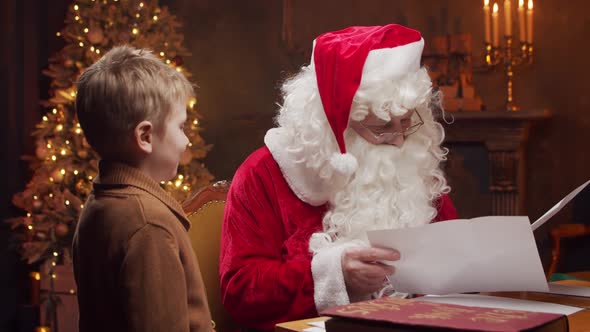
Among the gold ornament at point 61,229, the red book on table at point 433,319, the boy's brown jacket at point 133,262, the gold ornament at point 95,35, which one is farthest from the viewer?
the gold ornament at point 95,35

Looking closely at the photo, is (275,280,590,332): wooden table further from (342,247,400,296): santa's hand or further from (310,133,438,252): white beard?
(310,133,438,252): white beard

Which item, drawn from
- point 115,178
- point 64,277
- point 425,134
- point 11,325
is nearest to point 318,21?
point 64,277

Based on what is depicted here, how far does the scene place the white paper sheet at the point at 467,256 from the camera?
1.59 meters

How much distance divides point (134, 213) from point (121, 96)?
0.22 metres

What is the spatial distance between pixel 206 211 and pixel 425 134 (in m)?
→ 0.70

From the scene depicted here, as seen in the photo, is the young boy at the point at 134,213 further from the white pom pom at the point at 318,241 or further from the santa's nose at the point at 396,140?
the santa's nose at the point at 396,140

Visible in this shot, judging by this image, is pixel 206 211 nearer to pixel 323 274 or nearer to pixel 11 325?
pixel 323 274

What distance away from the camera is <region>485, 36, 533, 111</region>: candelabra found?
4863 millimetres

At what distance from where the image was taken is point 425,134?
7.97 feet

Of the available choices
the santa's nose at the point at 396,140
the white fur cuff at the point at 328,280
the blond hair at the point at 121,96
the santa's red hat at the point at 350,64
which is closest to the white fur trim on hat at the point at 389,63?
the santa's red hat at the point at 350,64

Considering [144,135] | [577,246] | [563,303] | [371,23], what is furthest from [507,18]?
[144,135]

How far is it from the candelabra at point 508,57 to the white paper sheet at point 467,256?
133 inches

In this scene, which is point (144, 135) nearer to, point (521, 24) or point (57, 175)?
point (57, 175)

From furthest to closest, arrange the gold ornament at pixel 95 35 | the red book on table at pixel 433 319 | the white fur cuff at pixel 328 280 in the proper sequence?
the gold ornament at pixel 95 35 < the white fur cuff at pixel 328 280 < the red book on table at pixel 433 319
